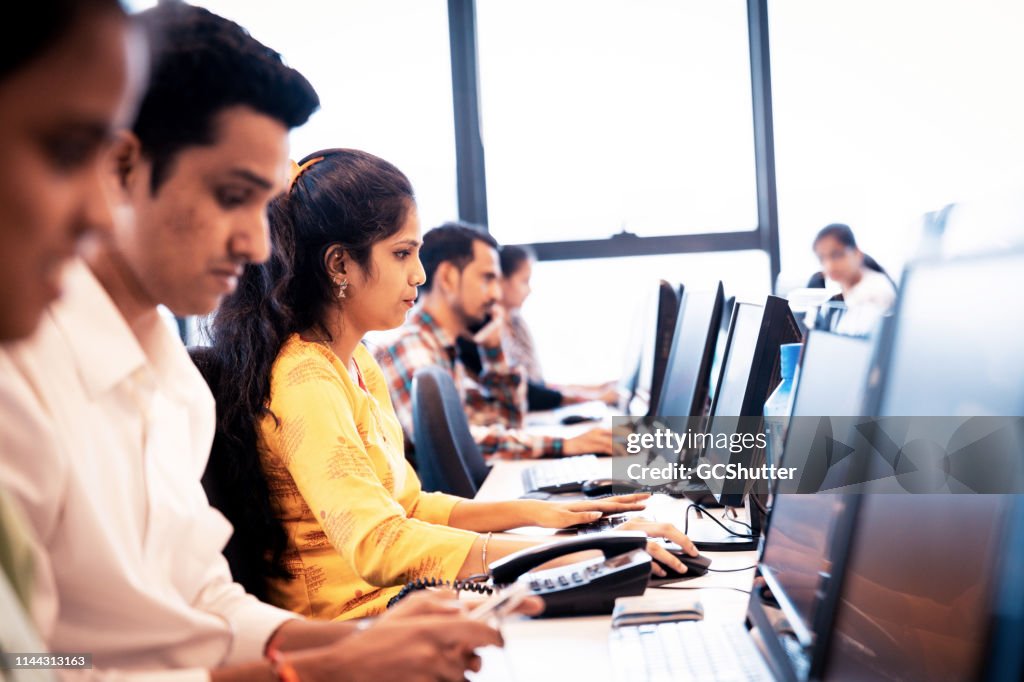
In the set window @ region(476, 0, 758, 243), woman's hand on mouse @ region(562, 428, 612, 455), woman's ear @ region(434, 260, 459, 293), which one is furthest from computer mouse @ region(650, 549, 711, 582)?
window @ region(476, 0, 758, 243)

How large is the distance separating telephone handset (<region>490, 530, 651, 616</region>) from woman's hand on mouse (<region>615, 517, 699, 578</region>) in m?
0.06

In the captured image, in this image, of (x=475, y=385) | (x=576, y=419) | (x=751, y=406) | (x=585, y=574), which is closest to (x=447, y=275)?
(x=475, y=385)

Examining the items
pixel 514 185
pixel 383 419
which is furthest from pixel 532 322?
pixel 383 419

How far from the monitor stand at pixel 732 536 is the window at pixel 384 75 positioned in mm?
3305

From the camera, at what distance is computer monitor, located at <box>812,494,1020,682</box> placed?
0.69 metres

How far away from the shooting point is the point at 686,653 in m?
1.10

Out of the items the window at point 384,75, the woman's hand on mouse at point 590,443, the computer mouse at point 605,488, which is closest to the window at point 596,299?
the window at point 384,75

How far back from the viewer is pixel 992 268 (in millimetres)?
735

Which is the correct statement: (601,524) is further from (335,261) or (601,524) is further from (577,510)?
(335,261)

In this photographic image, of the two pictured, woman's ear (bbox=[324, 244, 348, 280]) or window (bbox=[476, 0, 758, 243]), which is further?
window (bbox=[476, 0, 758, 243])

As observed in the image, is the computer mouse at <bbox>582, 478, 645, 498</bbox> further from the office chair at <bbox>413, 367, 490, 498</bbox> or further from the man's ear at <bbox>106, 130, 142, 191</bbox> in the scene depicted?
the man's ear at <bbox>106, 130, 142, 191</bbox>

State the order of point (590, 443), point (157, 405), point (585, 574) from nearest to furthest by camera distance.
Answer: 1. point (157, 405)
2. point (585, 574)
3. point (590, 443)

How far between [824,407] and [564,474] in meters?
1.34

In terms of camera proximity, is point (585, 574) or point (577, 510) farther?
point (577, 510)
